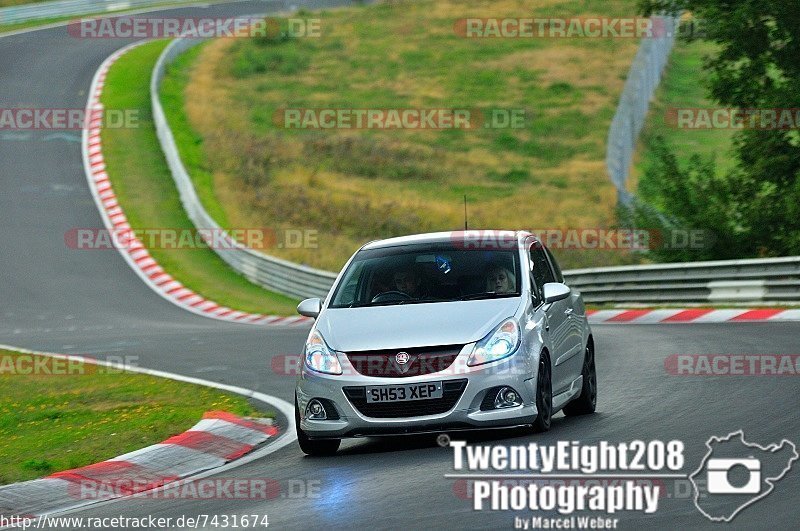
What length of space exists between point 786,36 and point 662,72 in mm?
29688

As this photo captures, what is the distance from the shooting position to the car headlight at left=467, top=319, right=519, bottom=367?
10.4 m

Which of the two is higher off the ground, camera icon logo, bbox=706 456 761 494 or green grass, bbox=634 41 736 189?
green grass, bbox=634 41 736 189

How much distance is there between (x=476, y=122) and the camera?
52.9 metres

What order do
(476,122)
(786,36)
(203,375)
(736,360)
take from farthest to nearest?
(476,122) → (786,36) → (203,375) → (736,360)

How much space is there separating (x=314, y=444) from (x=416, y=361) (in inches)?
44.8

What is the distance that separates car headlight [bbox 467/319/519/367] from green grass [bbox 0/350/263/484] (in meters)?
3.13

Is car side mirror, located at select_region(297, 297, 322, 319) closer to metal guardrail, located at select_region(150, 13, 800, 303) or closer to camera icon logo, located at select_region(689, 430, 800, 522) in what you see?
camera icon logo, located at select_region(689, 430, 800, 522)

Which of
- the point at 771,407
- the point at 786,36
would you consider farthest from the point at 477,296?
the point at 786,36

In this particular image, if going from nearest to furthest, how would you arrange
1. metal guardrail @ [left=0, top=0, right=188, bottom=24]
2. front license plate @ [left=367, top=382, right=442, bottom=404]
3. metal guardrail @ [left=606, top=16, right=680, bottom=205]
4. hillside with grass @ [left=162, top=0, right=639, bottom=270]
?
1. front license plate @ [left=367, top=382, right=442, bottom=404]
2. hillside with grass @ [left=162, top=0, right=639, bottom=270]
3. metal guardrail @ [left=606, top=16, right=680, bottom=205]
4. metal guardrail @ [left=0, top=0, right=188, bottom=24]

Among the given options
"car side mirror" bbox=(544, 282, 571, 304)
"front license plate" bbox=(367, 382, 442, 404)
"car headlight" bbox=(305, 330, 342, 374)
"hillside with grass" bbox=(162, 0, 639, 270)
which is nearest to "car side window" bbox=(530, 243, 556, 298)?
"car side mirror" bbox=(544, 282, 571, 304)

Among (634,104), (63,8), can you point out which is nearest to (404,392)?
(634,104)

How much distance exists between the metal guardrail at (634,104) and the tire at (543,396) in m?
22.4

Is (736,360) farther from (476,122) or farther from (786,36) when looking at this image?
(476,122)

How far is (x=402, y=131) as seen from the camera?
5391 cm
